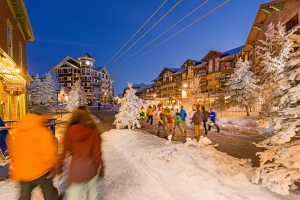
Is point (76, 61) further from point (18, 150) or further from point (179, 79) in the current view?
point (18, 150)

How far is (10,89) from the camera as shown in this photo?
33.6 ft

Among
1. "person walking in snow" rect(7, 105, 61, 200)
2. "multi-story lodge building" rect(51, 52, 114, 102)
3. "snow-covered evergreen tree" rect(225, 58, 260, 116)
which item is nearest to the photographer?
"person walking in snow" rect(7, 105, 61, 200)

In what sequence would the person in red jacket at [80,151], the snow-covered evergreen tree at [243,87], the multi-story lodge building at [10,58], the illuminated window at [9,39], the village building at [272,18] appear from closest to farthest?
the person in red jacket at [80,151]
the multi-story lodge building at [10,58]
the illuminated window at [9,39]
the village building at [272,18]
the snow-covered evergreen tree at [243,87]

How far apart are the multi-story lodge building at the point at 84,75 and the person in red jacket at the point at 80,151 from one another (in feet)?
245

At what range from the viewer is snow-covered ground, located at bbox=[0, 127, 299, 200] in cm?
400

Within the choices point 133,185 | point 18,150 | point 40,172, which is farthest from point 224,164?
point 18,150

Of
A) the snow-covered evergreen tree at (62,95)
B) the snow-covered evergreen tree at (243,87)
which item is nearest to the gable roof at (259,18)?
the snow-covered evergreen tree at (243,87)

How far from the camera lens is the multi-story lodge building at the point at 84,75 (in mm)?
72188

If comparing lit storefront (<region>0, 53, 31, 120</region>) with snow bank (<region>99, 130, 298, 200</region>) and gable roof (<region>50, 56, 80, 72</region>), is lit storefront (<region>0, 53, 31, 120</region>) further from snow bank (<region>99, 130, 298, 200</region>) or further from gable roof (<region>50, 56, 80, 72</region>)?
gable roof (<region>50, 56, 80, 72</region>)

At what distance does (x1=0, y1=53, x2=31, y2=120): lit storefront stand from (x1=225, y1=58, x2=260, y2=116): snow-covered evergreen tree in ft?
76.4

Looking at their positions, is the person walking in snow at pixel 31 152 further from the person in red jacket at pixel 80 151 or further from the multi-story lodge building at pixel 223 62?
the multi-story lodge building at pixel 223 62

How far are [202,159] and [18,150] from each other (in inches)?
194

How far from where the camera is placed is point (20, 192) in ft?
9.71

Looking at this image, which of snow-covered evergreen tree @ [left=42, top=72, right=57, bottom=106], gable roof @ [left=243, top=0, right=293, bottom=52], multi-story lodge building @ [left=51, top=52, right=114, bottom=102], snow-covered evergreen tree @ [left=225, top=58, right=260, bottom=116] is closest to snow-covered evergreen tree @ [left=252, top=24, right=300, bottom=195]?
gable roof @ [left=243, top=0, right=293, bottom=52]
